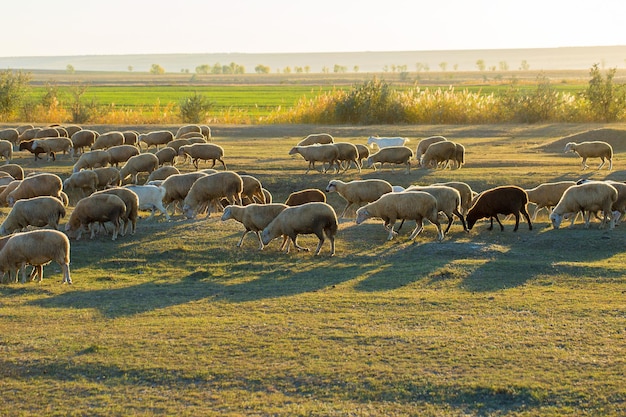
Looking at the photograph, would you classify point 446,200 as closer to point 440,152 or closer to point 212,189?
point 212,189

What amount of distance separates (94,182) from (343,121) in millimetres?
27281

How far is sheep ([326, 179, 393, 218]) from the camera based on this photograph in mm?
19609

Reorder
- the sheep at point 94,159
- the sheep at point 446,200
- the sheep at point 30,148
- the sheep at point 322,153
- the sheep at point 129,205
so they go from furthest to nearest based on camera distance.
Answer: the sheep at point 30,148, the sheep at point 94,159, the sheep at point 322,153, the sheep at point 129,205, the sheep at point 446,200

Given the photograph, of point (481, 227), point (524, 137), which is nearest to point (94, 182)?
point (481, 227)

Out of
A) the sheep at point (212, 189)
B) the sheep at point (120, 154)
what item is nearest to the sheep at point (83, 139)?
the sheep at point (120, 154)

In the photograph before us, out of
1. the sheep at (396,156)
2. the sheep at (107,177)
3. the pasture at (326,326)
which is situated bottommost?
the pasture at (326,326)

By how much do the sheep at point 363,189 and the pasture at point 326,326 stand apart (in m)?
1.24

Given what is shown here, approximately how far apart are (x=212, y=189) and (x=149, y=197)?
1.48 m

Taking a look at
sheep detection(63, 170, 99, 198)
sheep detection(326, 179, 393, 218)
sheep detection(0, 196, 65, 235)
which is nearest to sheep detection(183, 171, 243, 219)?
sheep detection(326, 179, 393, 218)

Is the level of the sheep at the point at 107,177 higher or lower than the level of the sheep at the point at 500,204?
lower

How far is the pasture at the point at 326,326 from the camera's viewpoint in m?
9.27

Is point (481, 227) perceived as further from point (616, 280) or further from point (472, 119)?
point (472, 119)

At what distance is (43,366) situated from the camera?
10.2 metres

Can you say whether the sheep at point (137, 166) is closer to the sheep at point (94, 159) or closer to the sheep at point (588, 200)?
the sheep at point (94, 159)
